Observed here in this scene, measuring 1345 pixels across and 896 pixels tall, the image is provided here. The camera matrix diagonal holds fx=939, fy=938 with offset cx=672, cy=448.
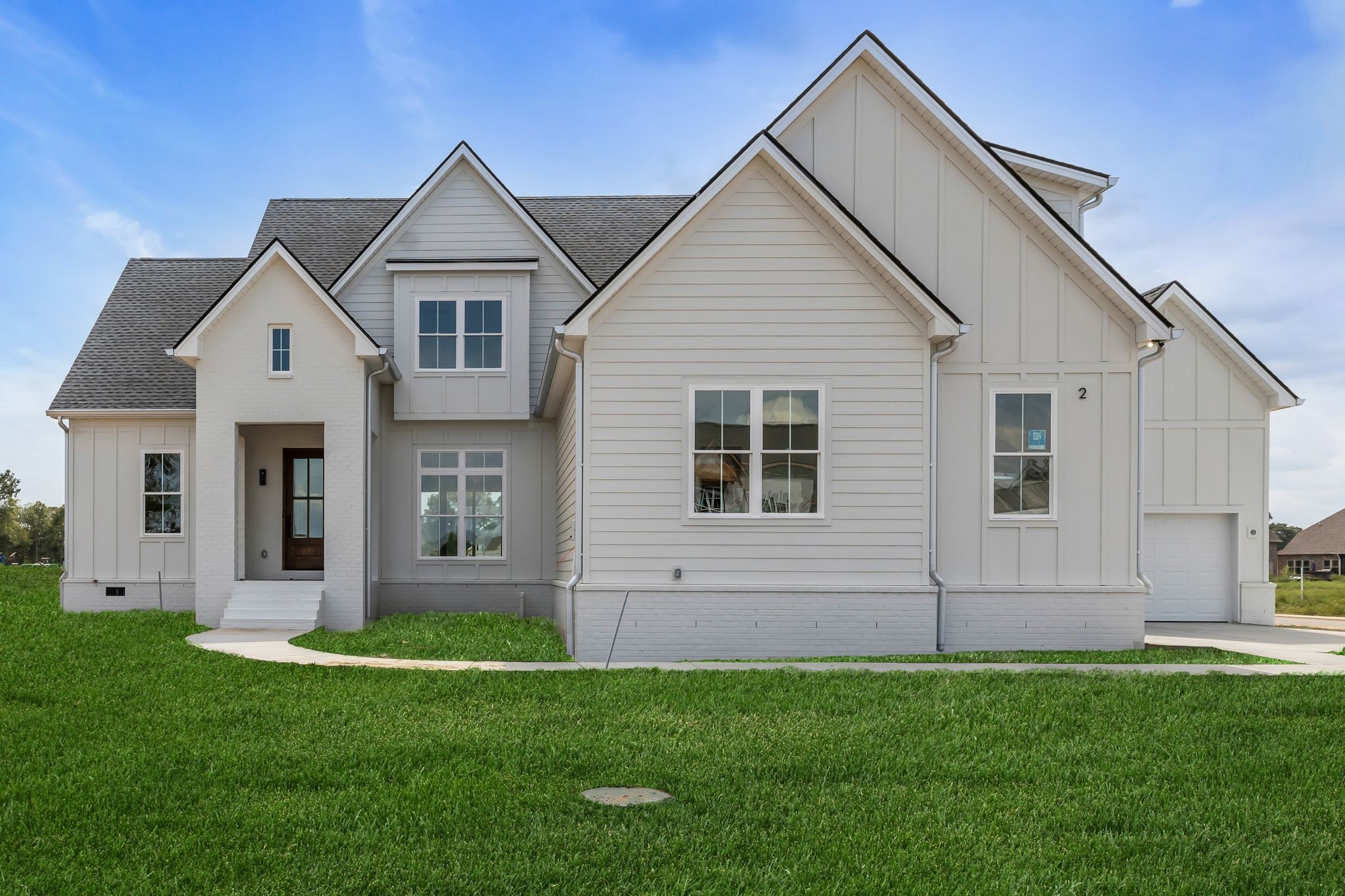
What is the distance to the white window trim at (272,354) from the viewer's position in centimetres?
1484

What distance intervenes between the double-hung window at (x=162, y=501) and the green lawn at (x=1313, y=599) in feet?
81.9

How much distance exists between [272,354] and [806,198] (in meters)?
8.85

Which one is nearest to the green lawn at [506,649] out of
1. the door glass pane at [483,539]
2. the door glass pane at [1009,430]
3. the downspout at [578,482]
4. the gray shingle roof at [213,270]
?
the downspout at [578,482]

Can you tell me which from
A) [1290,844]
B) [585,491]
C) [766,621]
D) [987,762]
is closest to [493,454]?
[585,491]

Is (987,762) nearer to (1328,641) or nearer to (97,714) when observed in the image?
(97,714)

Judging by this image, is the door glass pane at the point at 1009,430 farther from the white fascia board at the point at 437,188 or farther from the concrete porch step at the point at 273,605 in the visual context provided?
the concrete porch step at the point at 273,605

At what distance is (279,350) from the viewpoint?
15.0 metres

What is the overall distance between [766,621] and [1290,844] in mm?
6831

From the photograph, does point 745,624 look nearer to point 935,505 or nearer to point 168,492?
point 935,505

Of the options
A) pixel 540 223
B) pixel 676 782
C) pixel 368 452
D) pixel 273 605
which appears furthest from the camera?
pixel 540 223

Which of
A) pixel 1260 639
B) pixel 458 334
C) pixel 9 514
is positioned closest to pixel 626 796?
pixel 458 334

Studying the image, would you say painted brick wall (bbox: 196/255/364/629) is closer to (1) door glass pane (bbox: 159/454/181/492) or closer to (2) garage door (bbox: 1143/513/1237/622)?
(1) door glass pane (bbox: 159/454/181/492)

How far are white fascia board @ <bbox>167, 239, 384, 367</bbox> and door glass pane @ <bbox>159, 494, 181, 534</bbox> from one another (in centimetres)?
349

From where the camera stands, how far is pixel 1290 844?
507cm
